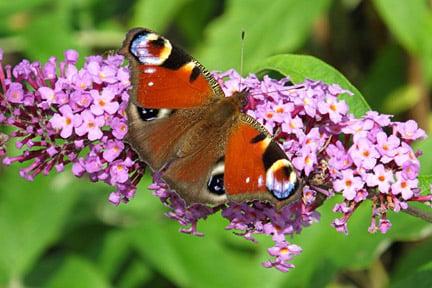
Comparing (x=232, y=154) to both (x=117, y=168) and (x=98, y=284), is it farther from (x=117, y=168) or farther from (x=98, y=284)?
(x=98, y=284)

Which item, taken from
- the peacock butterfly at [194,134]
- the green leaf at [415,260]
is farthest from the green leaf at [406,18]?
the peacock butterfly at [194,134]

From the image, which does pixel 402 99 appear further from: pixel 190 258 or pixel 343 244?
pixel 190 258

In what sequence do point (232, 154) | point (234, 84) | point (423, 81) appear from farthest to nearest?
point (423, 81) → point (234, 84) → point (232, 154)

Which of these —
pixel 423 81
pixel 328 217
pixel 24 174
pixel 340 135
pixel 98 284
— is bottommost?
pixel 98 284

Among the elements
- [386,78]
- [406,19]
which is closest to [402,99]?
[386,78]

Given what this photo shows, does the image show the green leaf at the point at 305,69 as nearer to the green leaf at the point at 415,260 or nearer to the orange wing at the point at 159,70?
the orange wing at the point at 159,70

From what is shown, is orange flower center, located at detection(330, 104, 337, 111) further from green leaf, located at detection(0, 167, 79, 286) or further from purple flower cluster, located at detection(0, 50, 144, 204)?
green leaf, located at detection(0, 167, 79, 286)

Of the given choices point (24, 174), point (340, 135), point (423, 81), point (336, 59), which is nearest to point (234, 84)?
point (340, 135)
